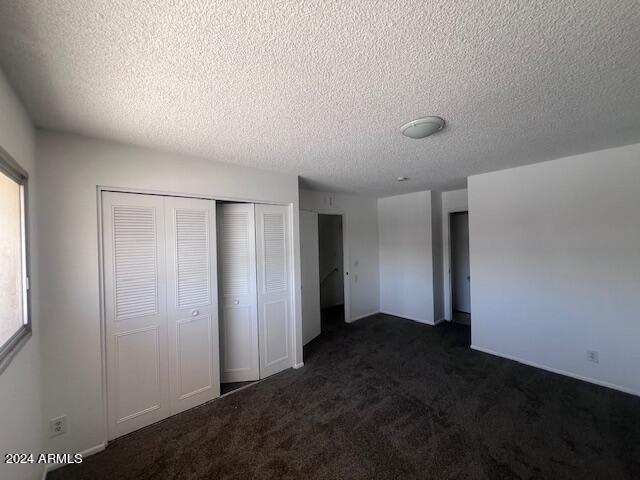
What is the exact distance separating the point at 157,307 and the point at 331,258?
4082 mm

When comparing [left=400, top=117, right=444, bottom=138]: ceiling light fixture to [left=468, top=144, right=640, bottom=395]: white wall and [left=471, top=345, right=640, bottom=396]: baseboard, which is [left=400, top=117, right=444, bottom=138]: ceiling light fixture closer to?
[left=468, top=144, right=640, bottom=395]: white wall

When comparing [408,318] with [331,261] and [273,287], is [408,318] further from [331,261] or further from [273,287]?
[273,287]

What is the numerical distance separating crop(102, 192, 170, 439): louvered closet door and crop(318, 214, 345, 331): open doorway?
3.83m

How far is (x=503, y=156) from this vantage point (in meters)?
2.54

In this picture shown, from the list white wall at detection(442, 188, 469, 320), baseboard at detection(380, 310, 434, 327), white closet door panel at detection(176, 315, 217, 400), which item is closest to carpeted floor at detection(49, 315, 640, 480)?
white closet door panel at detection(176, 315, 217, 400)

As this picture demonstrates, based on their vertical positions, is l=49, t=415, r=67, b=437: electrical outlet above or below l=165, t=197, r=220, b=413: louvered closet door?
below

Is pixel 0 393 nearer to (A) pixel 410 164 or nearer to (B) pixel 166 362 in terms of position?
(B) pixel 166 362

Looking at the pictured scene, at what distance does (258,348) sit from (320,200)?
2.47m

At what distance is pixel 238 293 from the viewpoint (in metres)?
2.74

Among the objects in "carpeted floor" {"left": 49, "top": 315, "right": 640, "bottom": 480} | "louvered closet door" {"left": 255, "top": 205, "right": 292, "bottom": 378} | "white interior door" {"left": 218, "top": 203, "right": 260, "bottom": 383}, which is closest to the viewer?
"carpeted floor" {"left": 49, "top": 315, "right": 640, "bottom": 480}

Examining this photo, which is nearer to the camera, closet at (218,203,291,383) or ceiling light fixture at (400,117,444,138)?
ceiling light fixture at (400,117,444,138)

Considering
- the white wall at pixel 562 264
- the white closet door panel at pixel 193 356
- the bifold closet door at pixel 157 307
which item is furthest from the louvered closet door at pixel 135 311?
the white wall at pixel 562 264

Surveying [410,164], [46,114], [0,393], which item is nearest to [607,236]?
[410,164]

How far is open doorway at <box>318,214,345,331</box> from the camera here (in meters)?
5.77
